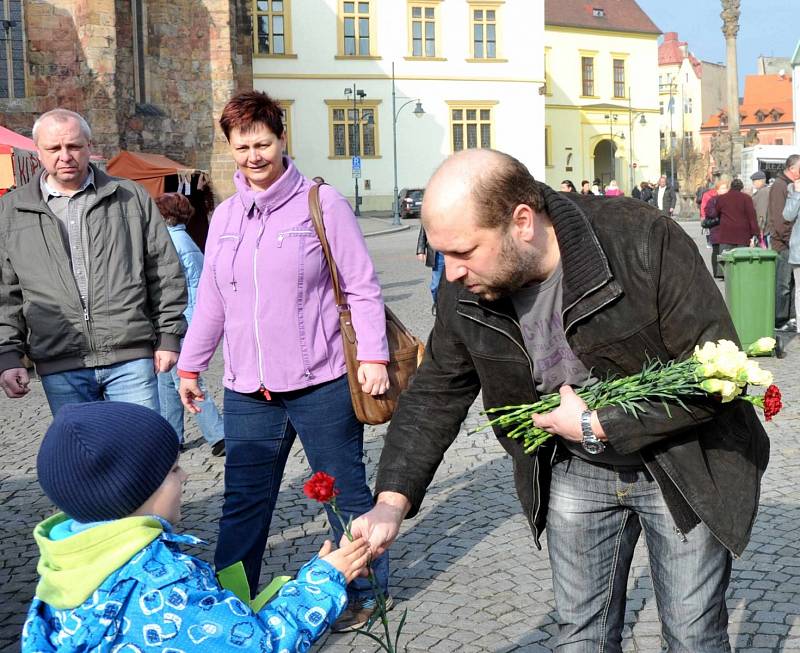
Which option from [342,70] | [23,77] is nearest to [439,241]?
[23,77]

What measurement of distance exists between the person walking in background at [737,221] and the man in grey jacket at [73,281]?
36.9ft

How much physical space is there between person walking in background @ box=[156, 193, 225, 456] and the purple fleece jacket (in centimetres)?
309

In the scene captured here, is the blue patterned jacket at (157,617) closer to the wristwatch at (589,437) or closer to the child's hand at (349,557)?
the child's hand at (349,557)

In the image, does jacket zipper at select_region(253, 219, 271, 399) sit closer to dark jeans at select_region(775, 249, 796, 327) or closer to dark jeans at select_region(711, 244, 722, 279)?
dark jeans at select_region(775, 249, 796, 327)

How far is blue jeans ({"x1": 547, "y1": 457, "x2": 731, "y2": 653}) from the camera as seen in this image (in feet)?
8.68

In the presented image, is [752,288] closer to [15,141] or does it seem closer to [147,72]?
[15,141]

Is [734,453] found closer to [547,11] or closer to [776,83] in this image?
[547,11]

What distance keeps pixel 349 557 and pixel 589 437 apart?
0.61 metres

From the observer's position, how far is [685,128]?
350 feet

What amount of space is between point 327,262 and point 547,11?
66162 millimetres

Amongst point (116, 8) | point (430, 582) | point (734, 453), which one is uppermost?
point (116, 8)

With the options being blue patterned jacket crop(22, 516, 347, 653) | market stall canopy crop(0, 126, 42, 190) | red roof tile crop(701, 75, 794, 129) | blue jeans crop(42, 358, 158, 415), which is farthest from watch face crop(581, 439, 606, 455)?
red roof tile crop(701, 75, 794, 129)

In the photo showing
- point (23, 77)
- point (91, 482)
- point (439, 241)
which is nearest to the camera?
point (91, 482)

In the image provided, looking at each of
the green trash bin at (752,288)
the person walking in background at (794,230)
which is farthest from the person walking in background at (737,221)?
the green trash bin at (752,288)
